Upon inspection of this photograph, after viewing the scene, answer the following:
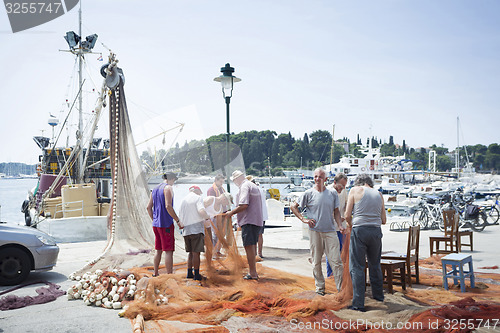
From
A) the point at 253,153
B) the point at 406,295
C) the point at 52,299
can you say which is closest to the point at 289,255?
the point at 406,295

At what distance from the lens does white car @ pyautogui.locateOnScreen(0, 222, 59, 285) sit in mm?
7172

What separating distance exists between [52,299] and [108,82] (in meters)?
5.32

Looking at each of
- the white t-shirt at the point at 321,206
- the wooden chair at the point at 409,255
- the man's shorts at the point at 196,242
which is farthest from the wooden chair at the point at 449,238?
the man's shorts at the point at 196,242

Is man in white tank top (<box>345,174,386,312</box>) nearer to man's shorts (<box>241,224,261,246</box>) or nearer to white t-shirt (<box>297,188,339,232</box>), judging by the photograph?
white t-shirt (<box>297,188,339,232</box>)

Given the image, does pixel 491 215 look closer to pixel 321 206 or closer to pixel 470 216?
pixel 470 216

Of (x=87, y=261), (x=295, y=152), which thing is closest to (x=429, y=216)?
(x=87, y=261)

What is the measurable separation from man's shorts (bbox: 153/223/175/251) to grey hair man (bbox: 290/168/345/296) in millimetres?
2375

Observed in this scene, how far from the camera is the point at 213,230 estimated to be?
783 centimetres

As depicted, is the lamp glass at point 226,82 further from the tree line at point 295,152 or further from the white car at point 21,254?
the tree line at point 295,152

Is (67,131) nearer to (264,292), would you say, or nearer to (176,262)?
(176,262)

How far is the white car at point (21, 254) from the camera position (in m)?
7.17

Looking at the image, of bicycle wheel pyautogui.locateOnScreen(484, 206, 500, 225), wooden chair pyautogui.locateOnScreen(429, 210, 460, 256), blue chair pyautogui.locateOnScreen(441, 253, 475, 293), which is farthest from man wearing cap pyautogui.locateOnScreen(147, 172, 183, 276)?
bicycle wheel pyautogui.locateOnScreen(484, 206, 500, 225)

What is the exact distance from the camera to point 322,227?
6133 mm

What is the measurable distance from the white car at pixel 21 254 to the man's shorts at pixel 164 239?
6.72 ft
